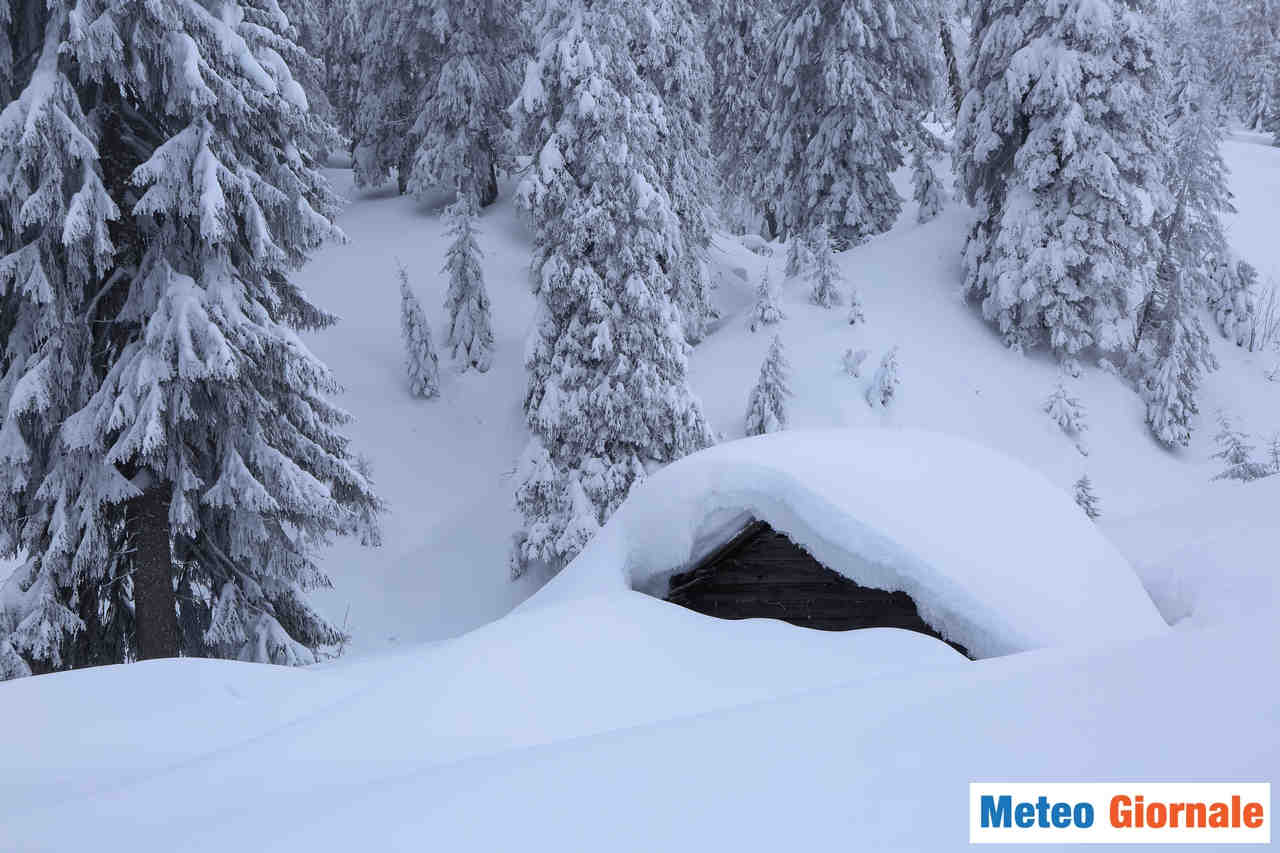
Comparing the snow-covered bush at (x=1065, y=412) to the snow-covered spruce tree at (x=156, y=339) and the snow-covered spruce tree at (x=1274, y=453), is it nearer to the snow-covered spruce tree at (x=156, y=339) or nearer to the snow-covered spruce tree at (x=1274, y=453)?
the snow-covered spruce tree at (x=1274, y=453)

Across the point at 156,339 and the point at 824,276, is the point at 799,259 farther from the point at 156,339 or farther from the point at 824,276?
the point at 156,339

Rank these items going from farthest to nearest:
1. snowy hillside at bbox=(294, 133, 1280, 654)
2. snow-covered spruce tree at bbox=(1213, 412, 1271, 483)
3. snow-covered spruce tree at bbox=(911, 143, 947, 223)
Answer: snow-covered spruce tree at bbox=(911, 143, 947, 223) < snowy hillside at bbox=(294, 133, 1280, 654) < snow-covered spruce tree at bbox=(1213, 412, 1271, 483)

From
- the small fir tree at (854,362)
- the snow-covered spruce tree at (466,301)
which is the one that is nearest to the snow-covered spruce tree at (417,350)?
the snow-covered spruce tree at (466,301)

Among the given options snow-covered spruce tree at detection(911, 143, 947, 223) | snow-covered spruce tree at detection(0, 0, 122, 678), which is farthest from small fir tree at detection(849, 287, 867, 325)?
→ snow-covered spruce tree at detection(0, 0, 122, 678)

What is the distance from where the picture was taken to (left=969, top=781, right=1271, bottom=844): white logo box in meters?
1.99

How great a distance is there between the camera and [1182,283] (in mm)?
18172

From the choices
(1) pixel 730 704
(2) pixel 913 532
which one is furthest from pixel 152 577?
(2) pixel 913 532

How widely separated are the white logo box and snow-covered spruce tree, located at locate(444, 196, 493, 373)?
18.2 metres

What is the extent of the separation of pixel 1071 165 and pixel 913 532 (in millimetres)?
14026

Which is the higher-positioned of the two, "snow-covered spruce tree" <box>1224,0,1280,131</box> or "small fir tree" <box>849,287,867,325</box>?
"snow-covered spruce tree" <box>1224,0,1280,131</box>

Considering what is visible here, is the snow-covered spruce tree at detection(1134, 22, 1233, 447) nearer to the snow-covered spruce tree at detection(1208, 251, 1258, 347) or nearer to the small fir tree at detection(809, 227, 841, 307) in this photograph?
the snow-covered spruce tree at detection(1208, 251, 1258, 347)

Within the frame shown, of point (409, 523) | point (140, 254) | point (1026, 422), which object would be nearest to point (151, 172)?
point (140, 254)

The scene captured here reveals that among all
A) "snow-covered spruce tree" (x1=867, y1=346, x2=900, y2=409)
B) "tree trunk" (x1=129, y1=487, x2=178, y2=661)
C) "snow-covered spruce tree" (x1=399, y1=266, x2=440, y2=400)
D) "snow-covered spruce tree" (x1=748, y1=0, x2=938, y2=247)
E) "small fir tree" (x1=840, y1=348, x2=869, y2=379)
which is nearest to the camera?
"tree trunk" (x1=129, y1=487, x2=178, y2=661)

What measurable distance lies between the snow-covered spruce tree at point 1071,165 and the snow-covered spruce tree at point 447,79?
1226 cm
